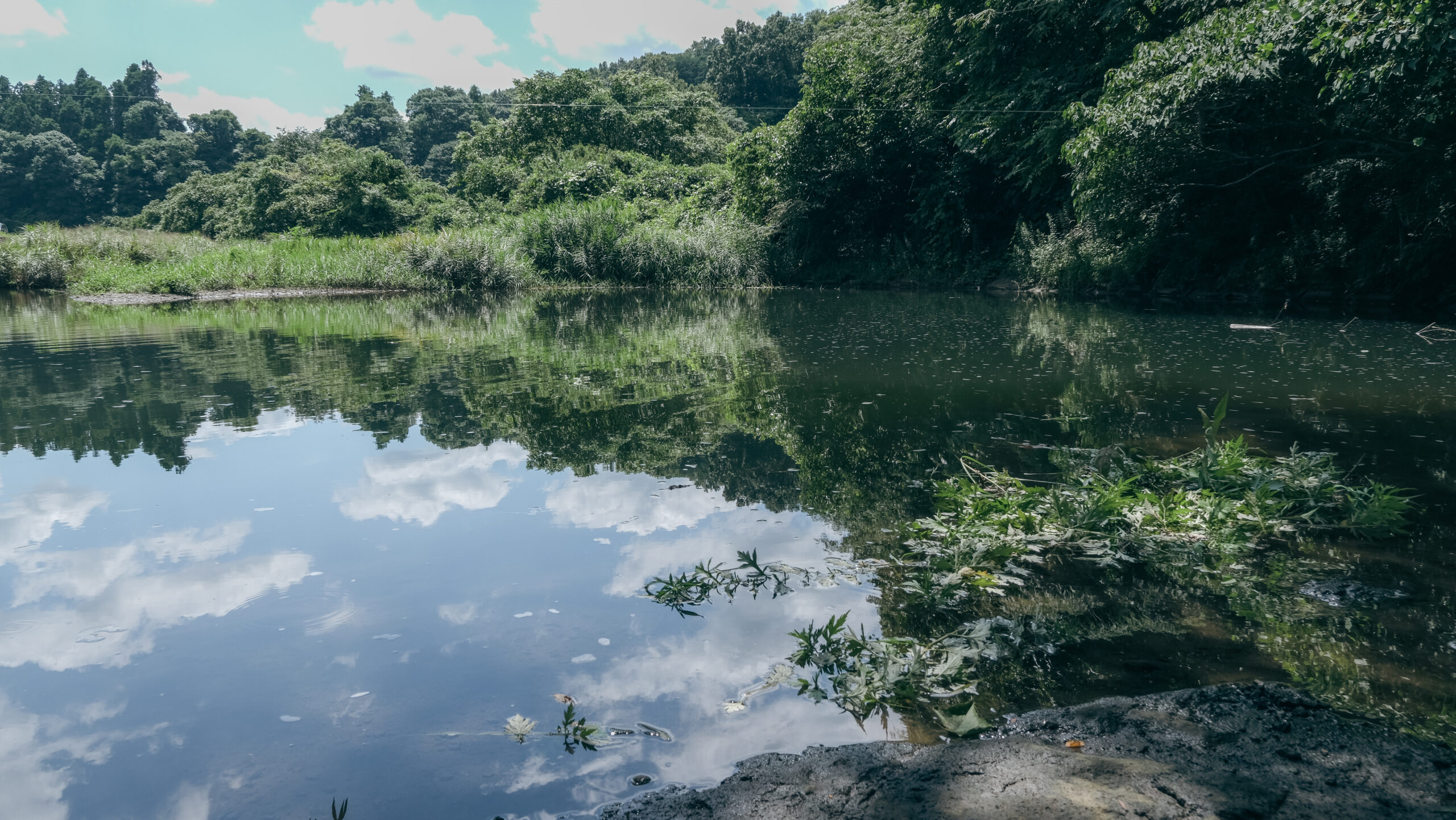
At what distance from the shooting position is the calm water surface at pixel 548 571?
2.41m

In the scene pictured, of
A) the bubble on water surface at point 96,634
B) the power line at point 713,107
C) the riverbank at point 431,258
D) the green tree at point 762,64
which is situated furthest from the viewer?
the green tree at point 762,64

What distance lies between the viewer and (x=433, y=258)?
81.0ft

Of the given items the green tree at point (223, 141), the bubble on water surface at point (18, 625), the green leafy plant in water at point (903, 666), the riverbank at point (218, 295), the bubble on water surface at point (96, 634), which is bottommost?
the bubble on water surface at point (96, 634)

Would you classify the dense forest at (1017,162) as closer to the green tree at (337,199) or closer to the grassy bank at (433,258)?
the green tree at (337,199)

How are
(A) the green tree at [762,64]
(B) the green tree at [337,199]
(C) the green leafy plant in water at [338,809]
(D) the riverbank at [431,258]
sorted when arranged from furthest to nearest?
(A) the green tree at [762,64] → (B) the green tree at [337,199] → (D) the riverbank at [431,258] → (C) the green leafy plant in water at [338,809]

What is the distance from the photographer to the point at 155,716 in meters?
2.62

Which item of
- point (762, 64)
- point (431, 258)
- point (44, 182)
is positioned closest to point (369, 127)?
point (44, 182)

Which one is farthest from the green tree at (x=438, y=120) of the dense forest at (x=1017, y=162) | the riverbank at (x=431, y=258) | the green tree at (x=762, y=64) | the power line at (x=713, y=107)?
the riverbank at (x=431, y=258)

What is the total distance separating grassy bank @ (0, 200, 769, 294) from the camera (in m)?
23.9

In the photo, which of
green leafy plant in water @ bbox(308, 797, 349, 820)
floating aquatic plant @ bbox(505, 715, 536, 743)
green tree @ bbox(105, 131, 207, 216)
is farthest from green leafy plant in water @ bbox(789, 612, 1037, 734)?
green tree @ bbox(105, 131, 207, 216)

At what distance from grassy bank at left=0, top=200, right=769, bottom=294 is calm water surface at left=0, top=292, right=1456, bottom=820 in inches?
631

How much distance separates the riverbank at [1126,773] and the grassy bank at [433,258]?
2454cm

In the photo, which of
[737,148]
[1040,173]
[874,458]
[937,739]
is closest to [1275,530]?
[874,458]

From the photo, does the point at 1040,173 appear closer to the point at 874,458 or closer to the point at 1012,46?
the point at 1012,46
